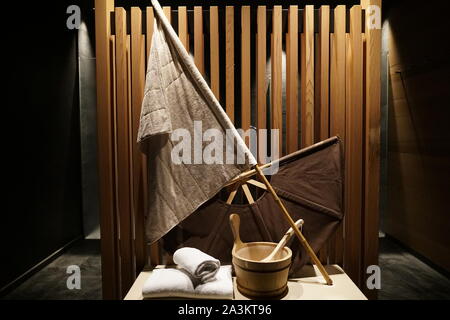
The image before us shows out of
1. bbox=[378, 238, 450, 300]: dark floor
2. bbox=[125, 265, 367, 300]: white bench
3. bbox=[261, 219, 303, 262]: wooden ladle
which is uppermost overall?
bbox=[261, 219, 303, 262]: wooden ladle

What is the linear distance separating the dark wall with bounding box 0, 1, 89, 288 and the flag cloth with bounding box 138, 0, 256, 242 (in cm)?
155

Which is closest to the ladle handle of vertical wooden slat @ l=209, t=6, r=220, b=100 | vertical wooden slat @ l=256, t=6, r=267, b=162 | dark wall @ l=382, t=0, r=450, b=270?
vertical wooden slat @ l=256, t=6, r=267, b=162

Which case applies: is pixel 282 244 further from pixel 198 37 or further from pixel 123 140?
pixel 198 37

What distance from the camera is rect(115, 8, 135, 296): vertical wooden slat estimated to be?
1486 millimetres

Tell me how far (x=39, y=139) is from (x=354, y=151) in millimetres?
2441

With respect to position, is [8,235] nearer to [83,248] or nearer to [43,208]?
[43,208]

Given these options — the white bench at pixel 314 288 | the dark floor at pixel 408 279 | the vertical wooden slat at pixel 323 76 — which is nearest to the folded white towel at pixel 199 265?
the white bench at pixel 314 288

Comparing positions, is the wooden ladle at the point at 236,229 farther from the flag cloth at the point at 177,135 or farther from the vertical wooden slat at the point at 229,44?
the vertical wooden slat at the point at 229,44

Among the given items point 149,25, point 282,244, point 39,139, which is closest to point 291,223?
point 282,244

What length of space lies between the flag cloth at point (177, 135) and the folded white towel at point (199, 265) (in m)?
0.16

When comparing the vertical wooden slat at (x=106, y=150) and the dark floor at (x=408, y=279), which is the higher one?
the vertical wooden slat at (x=106, y=150)

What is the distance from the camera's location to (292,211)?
144 centimetres

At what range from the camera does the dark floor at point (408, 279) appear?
2.42m

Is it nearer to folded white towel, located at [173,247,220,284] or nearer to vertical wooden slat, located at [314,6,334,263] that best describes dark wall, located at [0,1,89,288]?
folded white towel, located at [173,247,220,284]
